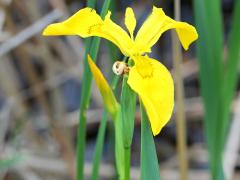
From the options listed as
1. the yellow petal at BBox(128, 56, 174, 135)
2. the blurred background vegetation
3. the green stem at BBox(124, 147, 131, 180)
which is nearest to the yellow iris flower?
the yellow petal at BBox(128, 56, 174, 135)

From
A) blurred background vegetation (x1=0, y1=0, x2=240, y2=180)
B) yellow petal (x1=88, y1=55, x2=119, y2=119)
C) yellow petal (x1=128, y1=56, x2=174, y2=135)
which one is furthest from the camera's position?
blurred background vegetation (x1=0, y1=0, x2=240, y2=180)

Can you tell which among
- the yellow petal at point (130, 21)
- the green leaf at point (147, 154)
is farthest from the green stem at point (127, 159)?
the yellow petal at point (130, 21)

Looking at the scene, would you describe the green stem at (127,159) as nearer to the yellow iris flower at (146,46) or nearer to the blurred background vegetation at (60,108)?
the yellow iris flower at (146,46)

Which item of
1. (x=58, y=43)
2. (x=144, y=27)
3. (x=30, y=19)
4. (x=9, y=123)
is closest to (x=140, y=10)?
(x=58, y=43)

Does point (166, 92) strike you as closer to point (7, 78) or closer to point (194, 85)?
point (7, 78)

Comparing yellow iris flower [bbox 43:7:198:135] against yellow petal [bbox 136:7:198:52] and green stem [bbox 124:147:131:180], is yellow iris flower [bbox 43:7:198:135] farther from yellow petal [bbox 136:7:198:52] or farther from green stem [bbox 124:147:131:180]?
green stem [bbox 124:147:131:180]

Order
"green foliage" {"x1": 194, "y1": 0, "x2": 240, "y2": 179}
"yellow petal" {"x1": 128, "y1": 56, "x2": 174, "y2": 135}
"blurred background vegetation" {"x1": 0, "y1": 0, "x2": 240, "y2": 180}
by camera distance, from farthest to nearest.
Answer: "blurred background vegetation" {"x1": 0, "y1": 0, "x2": 240, "y2": 180}, "green foliage" {"x1": 194, "y1": 0, "x2": 240, "y2": 179}, "yellow petal" {"x1": 128, "y1": 56, "x2": 174, "y2": 135}

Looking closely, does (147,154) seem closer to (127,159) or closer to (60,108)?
(127,159)
